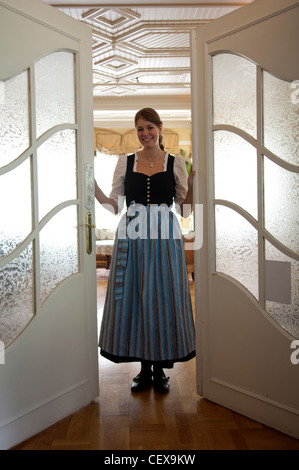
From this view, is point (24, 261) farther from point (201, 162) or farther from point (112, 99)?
point (112, 99)

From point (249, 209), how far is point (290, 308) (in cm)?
49

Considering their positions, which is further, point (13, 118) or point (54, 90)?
point (54, 90)

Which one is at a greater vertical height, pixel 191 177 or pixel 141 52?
pixel 141 52

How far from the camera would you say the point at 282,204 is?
1.85 metres

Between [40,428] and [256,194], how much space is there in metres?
1.43

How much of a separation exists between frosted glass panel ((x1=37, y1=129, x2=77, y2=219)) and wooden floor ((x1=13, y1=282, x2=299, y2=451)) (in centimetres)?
97

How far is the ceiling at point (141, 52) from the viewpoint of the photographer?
336cm

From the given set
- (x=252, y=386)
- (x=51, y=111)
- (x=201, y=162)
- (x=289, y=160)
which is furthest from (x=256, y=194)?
(x=51, y=111)

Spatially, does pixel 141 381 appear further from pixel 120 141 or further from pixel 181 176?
pixel 120 141
